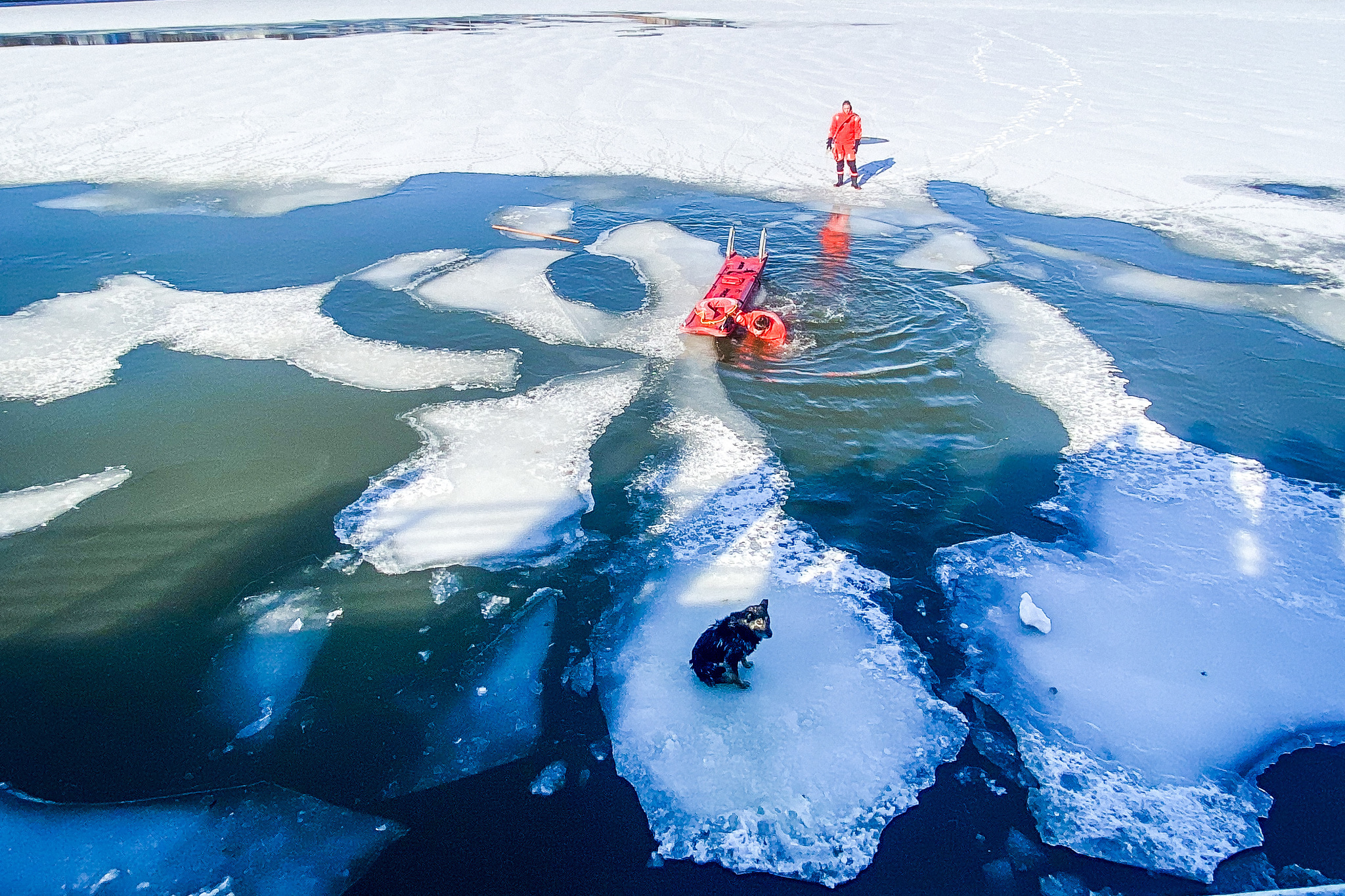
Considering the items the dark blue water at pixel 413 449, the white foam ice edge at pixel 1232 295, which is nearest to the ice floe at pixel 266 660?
the dark blue water at pixel 413 449

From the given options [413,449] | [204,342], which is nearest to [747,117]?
[204,342]

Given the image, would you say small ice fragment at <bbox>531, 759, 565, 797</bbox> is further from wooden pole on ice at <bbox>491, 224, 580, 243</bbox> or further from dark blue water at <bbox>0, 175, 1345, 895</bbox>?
wooden pole on ice at <bbox>491, 224, 580, 243</bbox>

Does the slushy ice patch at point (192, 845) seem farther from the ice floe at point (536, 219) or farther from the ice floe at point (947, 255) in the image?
the ice floe at point (947, 255)

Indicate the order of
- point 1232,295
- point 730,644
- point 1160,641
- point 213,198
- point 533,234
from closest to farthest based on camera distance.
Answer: point 730,644, point 1160,641, point 1232,295, point 533,234, point 213,198

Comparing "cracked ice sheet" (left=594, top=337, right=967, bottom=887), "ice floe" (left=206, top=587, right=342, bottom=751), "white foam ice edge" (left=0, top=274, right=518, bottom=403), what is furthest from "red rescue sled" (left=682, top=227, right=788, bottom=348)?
"ice floe" (left=206, top=587, right=342, bottom=751)

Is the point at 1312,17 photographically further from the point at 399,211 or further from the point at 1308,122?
the point at 399,211

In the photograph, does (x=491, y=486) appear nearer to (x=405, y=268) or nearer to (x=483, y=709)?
(x=483, y=709)
